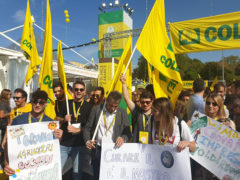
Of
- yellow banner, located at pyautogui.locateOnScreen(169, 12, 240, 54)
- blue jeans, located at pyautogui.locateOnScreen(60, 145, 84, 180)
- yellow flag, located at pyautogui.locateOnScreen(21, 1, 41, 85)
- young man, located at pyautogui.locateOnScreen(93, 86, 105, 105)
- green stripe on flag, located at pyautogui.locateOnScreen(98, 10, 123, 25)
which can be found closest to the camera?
blue jeans, located at pyautogui.locateOnScreen(60, 145, 84, 180)

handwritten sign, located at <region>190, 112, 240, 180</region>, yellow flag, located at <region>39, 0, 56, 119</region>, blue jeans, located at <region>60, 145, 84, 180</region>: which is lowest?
blue jeans, located at <region>60, 145, 84, 180</region>

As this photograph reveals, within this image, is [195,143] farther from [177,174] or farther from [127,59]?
[127,59]

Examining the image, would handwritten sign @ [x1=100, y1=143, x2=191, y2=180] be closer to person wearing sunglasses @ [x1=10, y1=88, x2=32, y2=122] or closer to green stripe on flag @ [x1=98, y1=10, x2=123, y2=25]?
person wearing sunglasses @ [x1=10, y1=88, x2=32, y2=122]

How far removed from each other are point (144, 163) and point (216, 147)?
91cm

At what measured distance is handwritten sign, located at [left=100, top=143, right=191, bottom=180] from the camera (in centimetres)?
223

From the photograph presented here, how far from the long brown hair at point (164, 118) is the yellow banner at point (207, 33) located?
389 centimetres

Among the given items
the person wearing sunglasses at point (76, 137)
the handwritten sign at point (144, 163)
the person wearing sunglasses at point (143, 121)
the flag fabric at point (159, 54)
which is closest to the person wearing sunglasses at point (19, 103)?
the person wearing sunglasses at point (76, 137)

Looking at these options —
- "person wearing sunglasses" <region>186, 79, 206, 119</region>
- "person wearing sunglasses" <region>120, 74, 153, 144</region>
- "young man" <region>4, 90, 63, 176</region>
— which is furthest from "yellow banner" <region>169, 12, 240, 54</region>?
"young man" <region>4, 90, 63, 176</region>

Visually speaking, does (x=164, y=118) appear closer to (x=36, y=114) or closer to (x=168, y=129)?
(x=168, y=129)

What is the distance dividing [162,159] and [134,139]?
0.49 m

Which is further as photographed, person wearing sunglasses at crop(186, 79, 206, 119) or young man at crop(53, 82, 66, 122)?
person wearing sunglasses at crop(186, 79, 206, 119)

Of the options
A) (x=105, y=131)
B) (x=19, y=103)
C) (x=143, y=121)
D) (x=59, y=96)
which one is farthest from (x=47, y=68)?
(x=143, y=121)

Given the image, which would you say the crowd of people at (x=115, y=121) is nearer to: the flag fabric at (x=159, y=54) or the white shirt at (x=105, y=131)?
the white shirt at (x=105, y=131)

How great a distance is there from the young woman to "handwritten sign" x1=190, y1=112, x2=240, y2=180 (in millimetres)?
208
